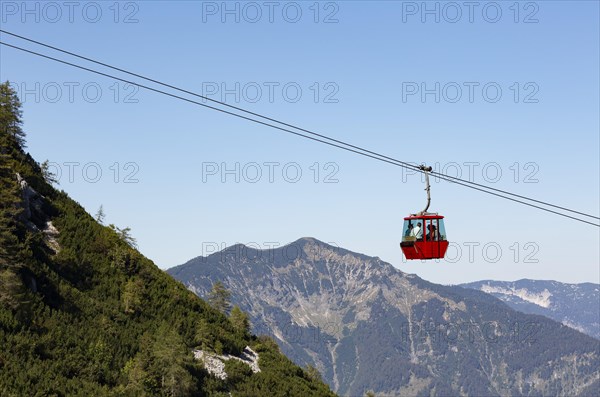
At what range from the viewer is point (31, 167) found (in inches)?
3354

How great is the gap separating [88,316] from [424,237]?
4024 cm

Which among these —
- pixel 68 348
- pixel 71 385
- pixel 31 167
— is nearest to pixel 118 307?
pixel 68 348

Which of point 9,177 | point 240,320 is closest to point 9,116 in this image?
point 9,177

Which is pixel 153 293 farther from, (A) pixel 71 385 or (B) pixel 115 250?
(A) pixel 71 385

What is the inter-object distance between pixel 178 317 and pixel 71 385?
24351mm

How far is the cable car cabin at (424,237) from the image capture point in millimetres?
36719

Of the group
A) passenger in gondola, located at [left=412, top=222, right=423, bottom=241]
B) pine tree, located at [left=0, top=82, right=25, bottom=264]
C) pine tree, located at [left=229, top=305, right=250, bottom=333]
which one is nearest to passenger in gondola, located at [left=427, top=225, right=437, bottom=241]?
passenger in gondola, located at [left=412, top=222, right=423, bottom=241]

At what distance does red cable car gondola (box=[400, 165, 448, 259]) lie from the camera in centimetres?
3672

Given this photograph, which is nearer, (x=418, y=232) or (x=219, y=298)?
(x=418, y=232)

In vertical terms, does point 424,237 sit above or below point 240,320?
above

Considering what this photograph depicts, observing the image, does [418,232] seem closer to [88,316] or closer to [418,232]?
[418,232]

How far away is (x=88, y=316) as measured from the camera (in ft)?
210

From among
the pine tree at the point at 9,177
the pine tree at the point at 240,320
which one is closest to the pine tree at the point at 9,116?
the pine tree at the point at 9,177

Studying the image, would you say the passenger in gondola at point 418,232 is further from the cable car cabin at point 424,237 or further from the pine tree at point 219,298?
the pine tree at point 219,298
